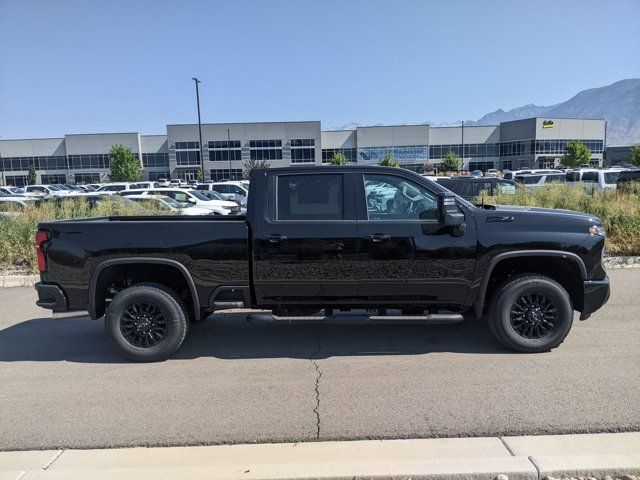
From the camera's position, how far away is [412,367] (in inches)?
194

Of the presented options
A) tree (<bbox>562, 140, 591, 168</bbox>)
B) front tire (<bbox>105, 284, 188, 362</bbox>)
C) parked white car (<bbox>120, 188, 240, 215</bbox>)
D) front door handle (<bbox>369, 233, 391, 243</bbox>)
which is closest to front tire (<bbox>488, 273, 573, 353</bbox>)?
front door handle (<bbox>369, 233, 391, 243</bbox>)

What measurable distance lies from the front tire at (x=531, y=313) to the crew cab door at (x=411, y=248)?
41 cm

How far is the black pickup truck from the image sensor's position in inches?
196

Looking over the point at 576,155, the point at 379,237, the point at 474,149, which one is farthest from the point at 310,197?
the point at 474,149

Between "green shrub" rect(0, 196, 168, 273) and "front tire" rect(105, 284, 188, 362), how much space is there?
5.83 metres

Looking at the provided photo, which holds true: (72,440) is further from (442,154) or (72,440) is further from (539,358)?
(442,154)

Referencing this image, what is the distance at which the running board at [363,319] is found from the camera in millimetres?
5062

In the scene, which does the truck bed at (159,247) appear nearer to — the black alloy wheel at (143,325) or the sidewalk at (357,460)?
the black alloy wheel at (143,325)

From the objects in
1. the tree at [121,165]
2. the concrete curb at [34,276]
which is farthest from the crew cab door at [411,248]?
the tree at [121,165]

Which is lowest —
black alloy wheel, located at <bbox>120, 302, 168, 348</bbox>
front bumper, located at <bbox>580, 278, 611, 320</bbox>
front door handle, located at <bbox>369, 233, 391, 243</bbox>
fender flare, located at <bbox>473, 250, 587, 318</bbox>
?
black alloy wheel, located at <bbox>120, 302, 168, 348</bbox>

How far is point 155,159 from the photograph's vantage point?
9862 cm

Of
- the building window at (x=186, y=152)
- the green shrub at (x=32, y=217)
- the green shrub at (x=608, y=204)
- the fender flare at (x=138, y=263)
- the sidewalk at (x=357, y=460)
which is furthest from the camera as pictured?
the building window at (x=186, y=152)

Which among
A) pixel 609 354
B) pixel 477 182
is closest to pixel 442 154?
pixel 477 182

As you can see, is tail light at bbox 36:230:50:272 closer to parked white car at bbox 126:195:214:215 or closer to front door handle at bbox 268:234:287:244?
front door handle at bbox 268:234:287:244
